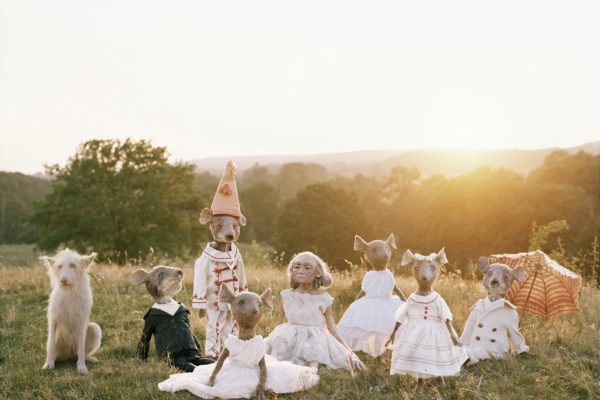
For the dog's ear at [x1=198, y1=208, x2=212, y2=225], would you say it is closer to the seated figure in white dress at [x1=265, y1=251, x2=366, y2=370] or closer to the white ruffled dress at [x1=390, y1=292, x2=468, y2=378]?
the seated figure in white dress at [x1=265, y1=251, x2=366, y2=370]

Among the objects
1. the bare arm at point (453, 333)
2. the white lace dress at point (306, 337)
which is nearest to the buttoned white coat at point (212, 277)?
the white lace dress at point (306, 337)

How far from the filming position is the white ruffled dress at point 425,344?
650 cm

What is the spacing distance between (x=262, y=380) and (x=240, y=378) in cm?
24

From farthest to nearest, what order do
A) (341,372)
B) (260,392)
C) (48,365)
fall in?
(48,365)
(341,372)
(260,392)

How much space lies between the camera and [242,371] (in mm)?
6426

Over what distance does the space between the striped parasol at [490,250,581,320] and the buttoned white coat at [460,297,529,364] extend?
840 millimetres

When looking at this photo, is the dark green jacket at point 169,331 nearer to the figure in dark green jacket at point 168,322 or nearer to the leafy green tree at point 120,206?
the figure in dark green jacket at point 168,322

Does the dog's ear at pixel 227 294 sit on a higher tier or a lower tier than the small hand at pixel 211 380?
higher

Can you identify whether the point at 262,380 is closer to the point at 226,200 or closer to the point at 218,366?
Result: the point at 218,366

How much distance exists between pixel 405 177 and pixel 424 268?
1869 inches

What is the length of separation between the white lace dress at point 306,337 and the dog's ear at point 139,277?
181 cm

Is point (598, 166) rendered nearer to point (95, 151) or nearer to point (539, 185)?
point (539, 185)

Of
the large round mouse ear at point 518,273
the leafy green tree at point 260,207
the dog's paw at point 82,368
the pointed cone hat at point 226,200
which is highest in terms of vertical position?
the pointed cone hat at point 226,200

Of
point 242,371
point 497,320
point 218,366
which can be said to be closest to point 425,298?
point 497,320
